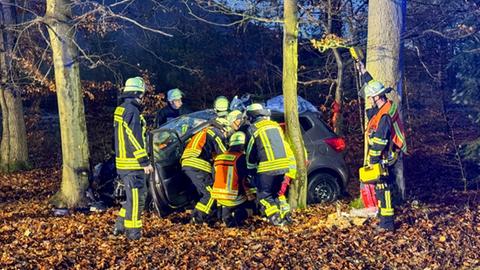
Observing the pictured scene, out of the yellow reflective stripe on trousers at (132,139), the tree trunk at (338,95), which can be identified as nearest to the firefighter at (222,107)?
the yellow reflective stripe on trousers at (132,139)

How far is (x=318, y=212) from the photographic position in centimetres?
911

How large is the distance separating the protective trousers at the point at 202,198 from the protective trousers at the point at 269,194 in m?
0.70

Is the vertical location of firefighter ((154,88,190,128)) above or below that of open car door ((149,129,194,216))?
above

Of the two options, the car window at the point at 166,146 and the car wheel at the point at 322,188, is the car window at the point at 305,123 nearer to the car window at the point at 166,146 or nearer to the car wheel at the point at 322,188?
the car wheel at the point at 322,188

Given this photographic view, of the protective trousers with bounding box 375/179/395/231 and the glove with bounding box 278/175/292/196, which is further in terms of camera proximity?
the glove with bounding box 278/175/292/196

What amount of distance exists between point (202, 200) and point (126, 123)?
1.73 metres

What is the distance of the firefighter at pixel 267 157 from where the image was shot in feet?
27.5

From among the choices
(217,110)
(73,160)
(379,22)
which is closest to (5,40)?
(73,160)

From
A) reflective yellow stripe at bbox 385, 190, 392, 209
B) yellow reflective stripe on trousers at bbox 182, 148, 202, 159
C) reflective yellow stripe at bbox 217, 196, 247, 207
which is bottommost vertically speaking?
reflective yellow stripe at bbox 217, 196, 247, 207

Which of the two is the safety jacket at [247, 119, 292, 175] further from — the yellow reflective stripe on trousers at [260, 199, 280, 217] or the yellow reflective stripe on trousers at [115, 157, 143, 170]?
the yellow reflective stripe on trousers at [115, 157, 143, 170]

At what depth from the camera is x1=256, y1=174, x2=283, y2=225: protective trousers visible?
835cm

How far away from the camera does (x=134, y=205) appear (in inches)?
303

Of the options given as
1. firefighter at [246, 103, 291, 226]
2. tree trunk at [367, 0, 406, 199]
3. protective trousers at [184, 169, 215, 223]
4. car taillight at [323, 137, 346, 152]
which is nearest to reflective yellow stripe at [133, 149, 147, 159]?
protective trousers at [184, 169, 215, 223]

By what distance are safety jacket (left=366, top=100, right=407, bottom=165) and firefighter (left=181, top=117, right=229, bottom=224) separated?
2.11m
